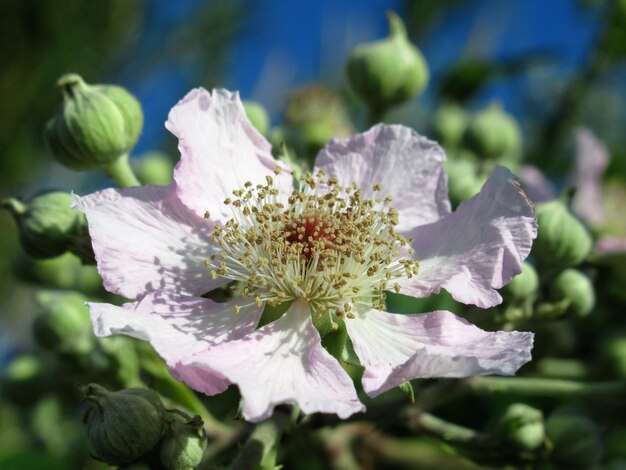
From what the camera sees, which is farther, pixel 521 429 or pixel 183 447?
pixel 521 429

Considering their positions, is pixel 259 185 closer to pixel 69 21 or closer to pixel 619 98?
pixel 619 98

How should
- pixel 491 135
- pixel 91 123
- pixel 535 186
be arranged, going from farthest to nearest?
pixel 491 135 → pixel 535 186 → pixel 91 123

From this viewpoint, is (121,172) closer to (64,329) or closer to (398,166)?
(64,329)

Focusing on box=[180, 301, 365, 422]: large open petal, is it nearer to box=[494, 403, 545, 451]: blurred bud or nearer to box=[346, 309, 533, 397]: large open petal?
box=[346, 309, 533, 397]: large open petal

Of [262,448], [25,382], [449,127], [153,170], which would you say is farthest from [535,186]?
[25,382]

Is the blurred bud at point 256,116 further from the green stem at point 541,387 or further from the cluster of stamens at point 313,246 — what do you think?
the green stem at point 541,387

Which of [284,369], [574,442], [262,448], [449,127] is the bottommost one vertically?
[574,442]
